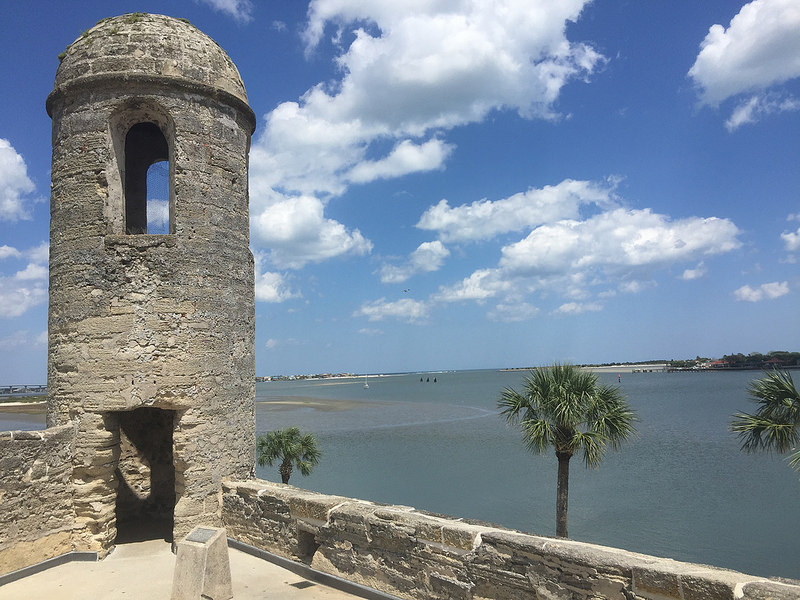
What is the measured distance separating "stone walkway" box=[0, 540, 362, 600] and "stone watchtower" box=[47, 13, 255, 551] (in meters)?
0.45

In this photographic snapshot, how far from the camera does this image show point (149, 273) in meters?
8.34

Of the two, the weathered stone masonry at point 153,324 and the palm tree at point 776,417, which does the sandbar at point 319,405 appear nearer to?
the palm tree at point 776,417

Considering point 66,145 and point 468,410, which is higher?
point 66,145

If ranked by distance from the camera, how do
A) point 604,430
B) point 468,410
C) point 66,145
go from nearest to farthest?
point 66,145 → point 604,430 → point 468,410

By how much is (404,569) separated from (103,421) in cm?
472

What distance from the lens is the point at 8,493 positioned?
289 inches

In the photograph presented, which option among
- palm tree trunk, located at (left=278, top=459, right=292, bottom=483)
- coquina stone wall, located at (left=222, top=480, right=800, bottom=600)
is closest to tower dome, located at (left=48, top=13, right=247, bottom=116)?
coquina stone wall, located at (left=222, top=480, right=800, bottom=600)

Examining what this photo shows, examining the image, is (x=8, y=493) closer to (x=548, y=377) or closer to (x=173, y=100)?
(x=173, y=100)

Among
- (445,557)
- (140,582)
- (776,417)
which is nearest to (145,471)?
(140,582)

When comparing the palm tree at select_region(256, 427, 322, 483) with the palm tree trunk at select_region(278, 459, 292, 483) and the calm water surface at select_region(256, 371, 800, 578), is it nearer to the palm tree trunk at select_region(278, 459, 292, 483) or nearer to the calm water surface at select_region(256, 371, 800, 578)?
the palm tree trunk at select_region(278, 459, 292, 483)

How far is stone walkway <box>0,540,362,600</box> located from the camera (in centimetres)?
679

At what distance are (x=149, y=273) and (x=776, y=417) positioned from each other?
10915 mm

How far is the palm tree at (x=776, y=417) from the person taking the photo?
10.3 m

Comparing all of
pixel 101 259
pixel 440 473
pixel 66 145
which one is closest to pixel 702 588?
pixel 101 259
